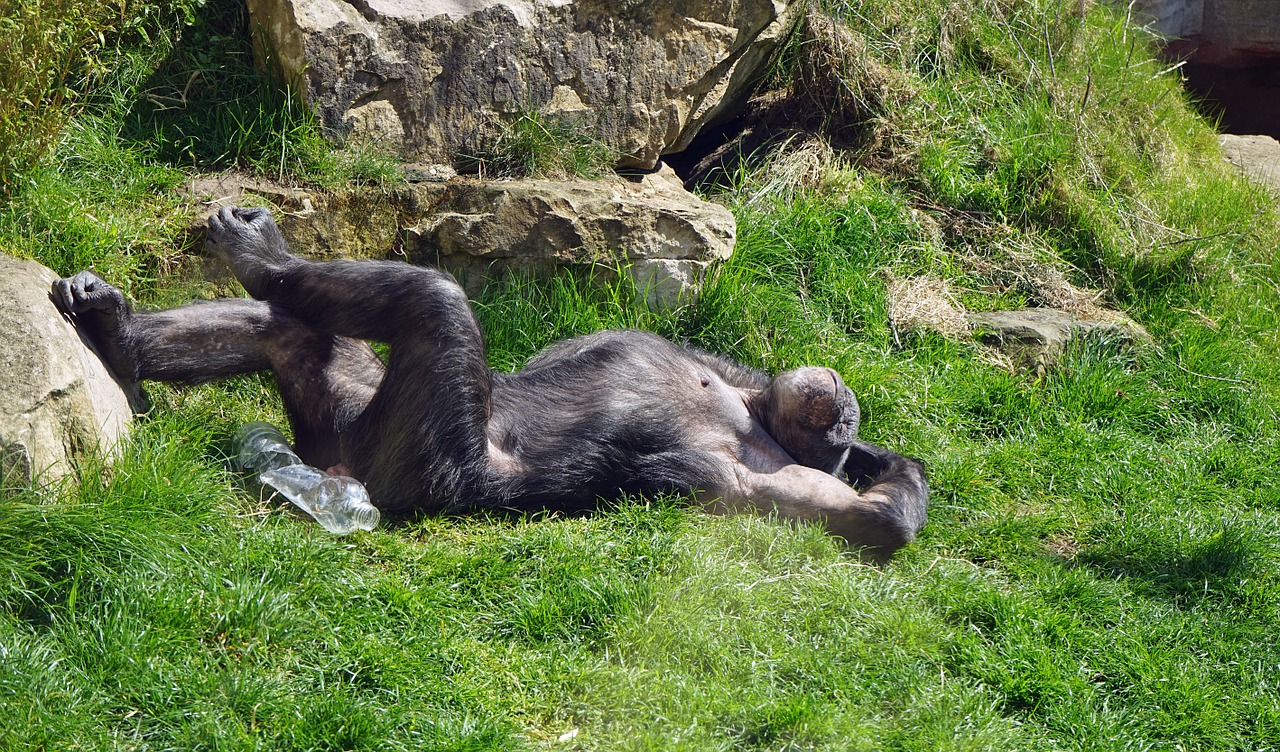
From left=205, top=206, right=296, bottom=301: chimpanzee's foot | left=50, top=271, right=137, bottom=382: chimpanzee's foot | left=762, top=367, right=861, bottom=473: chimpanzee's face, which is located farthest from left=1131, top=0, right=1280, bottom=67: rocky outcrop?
left=50, top=271, right=137, bottom=382: chimpanzee's foot

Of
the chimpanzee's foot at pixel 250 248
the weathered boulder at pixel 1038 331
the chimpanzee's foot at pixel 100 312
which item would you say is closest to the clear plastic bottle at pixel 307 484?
the chimpanzee's foot at pixel 100 312

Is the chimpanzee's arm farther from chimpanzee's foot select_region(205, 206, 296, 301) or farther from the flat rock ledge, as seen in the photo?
chimpanzee's foot select_region(205, 206, 296, 301)

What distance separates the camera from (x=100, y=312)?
4.07m

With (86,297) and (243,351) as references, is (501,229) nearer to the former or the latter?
(243,351)

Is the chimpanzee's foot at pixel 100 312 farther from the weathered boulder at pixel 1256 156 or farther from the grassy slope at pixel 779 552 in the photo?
the weathered boulder at pixel 1256 156

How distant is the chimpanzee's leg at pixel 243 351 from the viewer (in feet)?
13.4

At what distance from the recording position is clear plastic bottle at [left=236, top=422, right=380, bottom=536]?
4145mm

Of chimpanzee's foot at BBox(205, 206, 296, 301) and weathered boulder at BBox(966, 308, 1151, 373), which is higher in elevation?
chimpanzee's foot at BBox(205, 206, 296, 301)

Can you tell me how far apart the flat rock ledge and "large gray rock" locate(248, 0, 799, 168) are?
450 millimetres

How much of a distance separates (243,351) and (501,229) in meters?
1.63

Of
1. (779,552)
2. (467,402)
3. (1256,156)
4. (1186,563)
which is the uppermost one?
(1256,156)

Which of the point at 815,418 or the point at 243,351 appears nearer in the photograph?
→ the point at 243,351

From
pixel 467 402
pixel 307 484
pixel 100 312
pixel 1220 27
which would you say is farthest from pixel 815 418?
pixel 1220 27

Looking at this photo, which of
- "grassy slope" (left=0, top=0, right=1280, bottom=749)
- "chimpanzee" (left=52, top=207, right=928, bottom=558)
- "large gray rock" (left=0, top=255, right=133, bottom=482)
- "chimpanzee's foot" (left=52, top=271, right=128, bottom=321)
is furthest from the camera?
"chimpanzee" (left=52, top=207, right=928, bottom=558)
